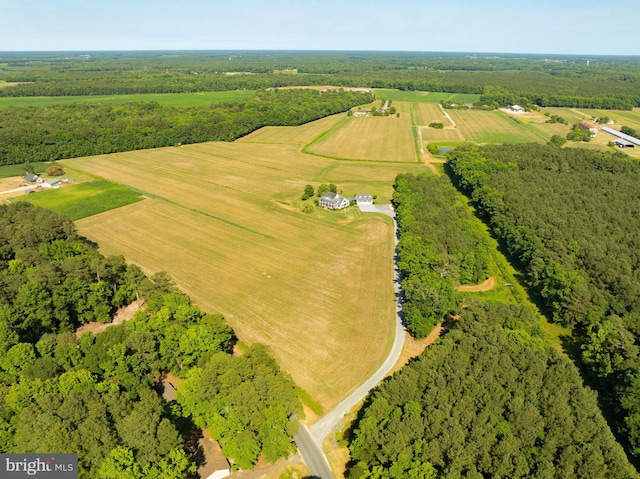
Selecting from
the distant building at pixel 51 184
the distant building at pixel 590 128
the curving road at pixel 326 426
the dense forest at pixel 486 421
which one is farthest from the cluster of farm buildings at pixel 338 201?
the distant building at pixel 590 128

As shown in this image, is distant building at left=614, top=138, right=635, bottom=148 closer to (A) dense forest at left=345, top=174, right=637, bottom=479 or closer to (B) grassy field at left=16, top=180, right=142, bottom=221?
(A) dense forest at left=345, top=174, right=637, bottom=479

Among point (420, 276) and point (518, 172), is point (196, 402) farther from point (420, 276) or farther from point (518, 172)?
point (518, 172)

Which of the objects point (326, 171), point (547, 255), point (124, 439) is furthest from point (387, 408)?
point (326, 171)

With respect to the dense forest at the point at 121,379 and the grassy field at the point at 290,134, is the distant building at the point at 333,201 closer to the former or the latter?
the dense forest at the point at 121,379

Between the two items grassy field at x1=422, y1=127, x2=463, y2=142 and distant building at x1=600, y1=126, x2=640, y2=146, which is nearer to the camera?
distant building at x1=600, y1=126, x2=640, y2=146

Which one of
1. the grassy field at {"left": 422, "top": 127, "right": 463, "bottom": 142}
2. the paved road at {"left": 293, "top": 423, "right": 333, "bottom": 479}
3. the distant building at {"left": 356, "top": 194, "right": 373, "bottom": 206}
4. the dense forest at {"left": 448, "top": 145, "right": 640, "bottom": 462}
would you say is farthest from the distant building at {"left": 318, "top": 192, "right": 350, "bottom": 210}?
the grassy field at {"left": 422, "top": 127, "right": 463, "bottom": 142}
